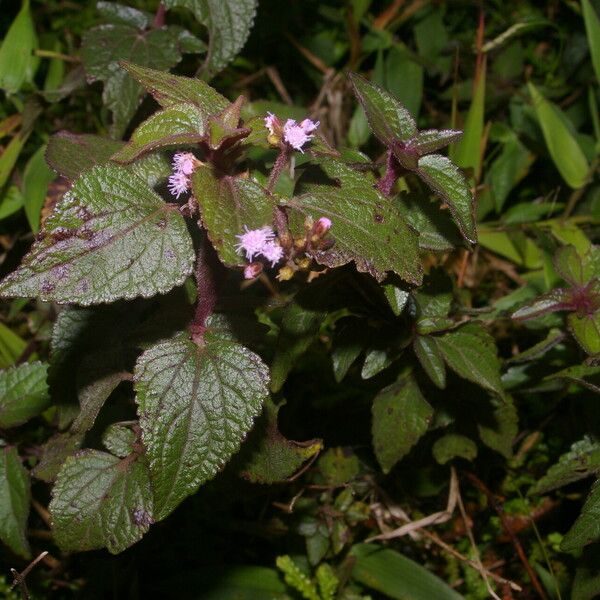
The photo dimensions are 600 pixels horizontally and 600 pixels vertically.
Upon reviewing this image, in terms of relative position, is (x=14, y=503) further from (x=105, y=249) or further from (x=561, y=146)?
(x=561, y=146)

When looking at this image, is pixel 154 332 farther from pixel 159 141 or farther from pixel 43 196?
pixel 43 196

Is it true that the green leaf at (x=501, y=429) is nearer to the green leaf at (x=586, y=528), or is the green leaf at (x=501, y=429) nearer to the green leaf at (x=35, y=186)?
the green leaf at (x=586, y=528)

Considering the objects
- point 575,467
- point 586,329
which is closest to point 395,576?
point 575,467

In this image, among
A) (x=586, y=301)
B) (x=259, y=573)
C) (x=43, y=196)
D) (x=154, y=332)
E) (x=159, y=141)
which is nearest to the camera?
(x=159, y=141)

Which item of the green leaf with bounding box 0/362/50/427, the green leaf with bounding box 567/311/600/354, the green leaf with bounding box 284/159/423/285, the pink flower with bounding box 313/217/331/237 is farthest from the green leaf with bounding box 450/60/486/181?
the green leaf with bounding box 0/362/50/427

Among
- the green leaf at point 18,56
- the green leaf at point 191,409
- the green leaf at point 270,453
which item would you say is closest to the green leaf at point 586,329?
the green leaf at point 270,453

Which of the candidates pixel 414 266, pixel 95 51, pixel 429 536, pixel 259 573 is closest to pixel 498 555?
pixel 429 536
